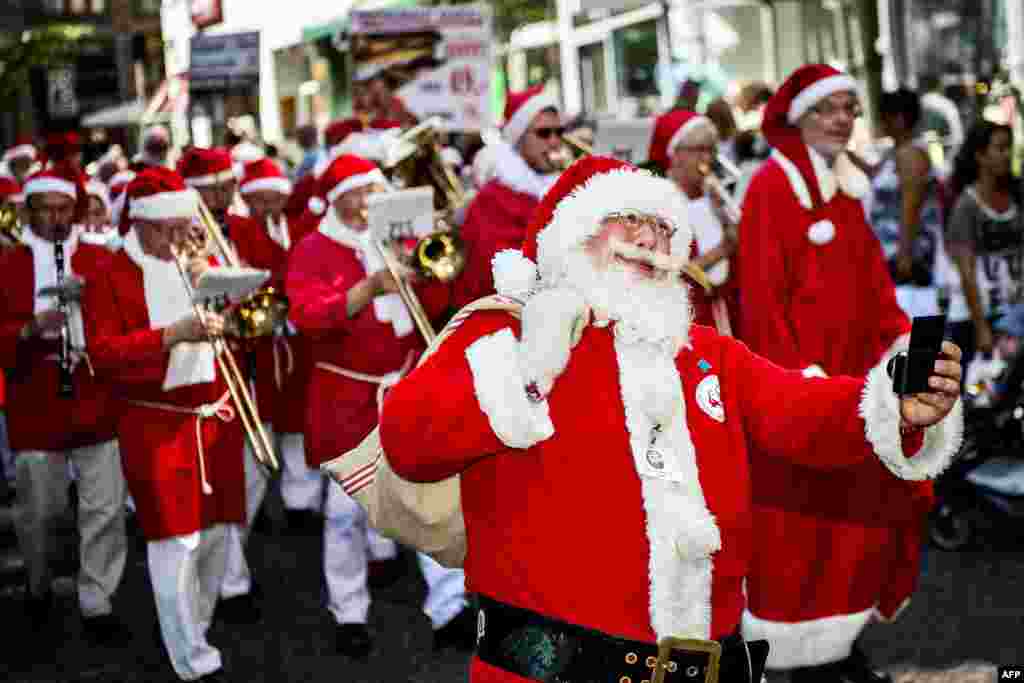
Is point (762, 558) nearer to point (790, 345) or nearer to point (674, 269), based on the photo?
point (790, 345)

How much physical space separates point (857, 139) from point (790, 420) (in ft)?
36.5

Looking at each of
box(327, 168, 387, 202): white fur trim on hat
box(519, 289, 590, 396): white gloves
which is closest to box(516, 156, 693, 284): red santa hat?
box(519, 289, 590, 396): white gloves

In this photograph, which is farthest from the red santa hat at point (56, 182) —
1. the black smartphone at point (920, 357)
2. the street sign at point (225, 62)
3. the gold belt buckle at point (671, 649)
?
the street sign at point (225, 62)

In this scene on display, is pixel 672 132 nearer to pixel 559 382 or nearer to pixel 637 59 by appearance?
pixel 559 382

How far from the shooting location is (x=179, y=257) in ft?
23.1

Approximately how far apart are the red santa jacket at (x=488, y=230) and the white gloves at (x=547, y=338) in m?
3.69

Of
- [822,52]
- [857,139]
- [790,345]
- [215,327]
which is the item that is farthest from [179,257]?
[822,52]

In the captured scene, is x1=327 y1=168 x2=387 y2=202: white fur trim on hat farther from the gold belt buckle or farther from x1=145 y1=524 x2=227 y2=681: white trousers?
the gold belt buckle

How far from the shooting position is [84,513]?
789 cm

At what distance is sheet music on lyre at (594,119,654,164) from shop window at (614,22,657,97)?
19.4 metres

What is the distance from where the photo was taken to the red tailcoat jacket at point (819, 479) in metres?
5.97

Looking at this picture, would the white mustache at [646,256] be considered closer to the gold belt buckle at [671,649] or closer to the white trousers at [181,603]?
the gold belt buckle at [671,649]

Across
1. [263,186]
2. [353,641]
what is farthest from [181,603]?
[263,186]

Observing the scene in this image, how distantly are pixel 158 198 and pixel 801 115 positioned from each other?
2.66 metres
